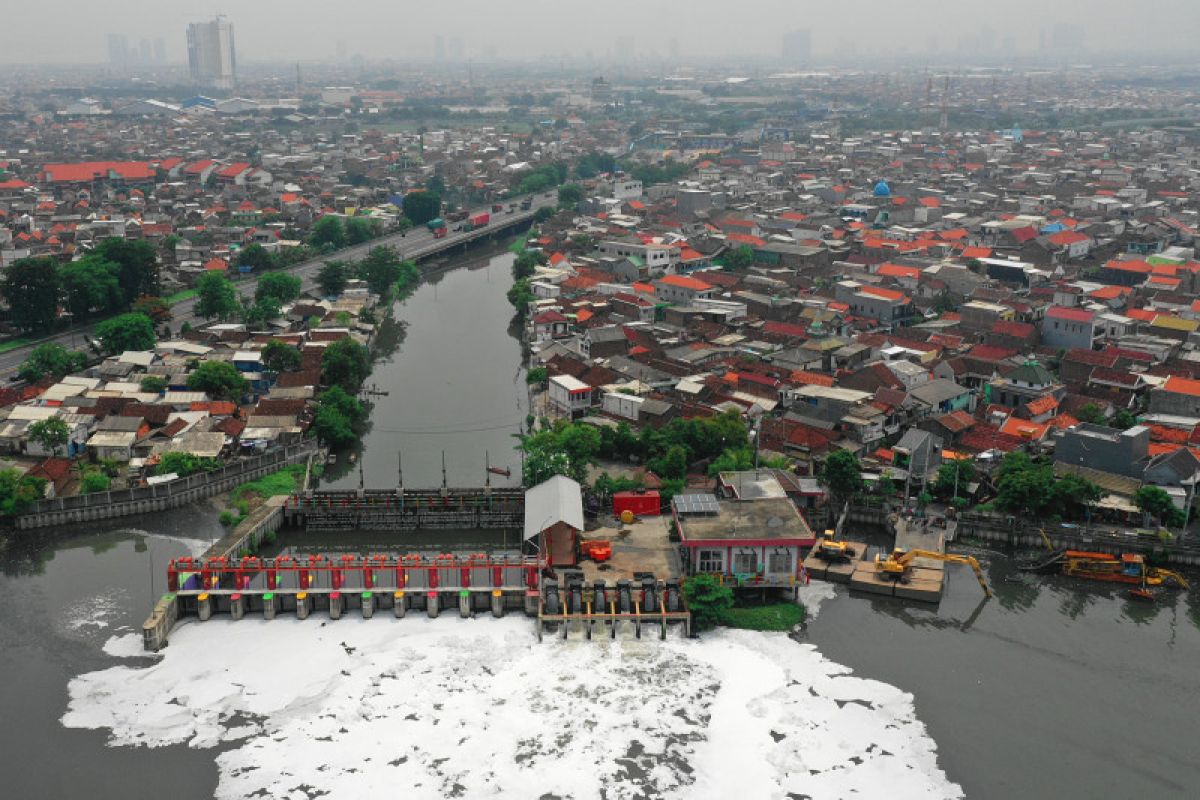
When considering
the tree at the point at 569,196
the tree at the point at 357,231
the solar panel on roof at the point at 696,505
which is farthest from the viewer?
the tree at the point at 569,196

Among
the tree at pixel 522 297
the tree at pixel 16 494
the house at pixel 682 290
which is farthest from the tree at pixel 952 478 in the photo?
the tree at pixel 522 297

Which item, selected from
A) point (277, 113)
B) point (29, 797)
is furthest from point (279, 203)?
point (277, 113)

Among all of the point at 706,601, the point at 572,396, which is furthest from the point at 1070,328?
the point at 706,601

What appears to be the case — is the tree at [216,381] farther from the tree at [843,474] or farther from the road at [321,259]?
the tree at [843,474]

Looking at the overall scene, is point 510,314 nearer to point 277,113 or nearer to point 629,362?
point 629,362

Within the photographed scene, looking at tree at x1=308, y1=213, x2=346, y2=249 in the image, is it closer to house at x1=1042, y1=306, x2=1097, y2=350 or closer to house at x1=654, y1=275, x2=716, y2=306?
house at x1=654, y1=275, x2=716, y2=306

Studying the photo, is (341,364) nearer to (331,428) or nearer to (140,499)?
(331,428)
